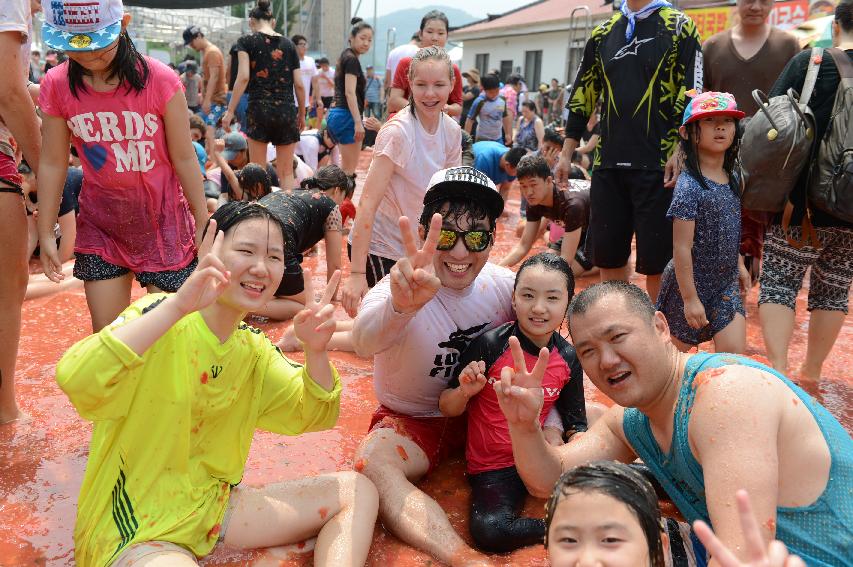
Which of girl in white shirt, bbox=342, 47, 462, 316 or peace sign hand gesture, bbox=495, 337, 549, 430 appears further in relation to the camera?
girl in white shirt, bbox=342, 47, 462, 316

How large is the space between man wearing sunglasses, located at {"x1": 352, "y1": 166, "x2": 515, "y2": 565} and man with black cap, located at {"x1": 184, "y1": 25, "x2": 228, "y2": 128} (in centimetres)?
819

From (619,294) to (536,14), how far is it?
29.2 m

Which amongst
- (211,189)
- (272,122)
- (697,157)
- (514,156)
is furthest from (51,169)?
(514,156)

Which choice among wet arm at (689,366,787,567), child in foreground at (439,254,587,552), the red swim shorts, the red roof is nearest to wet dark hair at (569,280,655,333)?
wet arm at (689,366,787,567)

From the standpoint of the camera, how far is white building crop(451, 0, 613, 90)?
25.2 metres

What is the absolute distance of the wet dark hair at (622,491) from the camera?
1.68m

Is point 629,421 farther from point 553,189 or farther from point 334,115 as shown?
point 334,115

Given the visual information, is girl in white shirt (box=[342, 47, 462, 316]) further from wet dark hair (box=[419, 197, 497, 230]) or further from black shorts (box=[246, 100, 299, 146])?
black shorts (box=[246, 100, 299, 146])

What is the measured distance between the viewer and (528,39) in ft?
89.6

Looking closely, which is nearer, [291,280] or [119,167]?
[119,167]

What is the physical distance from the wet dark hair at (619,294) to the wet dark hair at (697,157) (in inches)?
75.1

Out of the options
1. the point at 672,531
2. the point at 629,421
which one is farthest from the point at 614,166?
→ the point at 672,531

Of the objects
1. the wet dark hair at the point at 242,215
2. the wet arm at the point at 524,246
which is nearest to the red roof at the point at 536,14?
the wet arm at the point at 524,246

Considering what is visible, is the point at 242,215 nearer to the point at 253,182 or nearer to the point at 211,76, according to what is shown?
the point at 253,182
